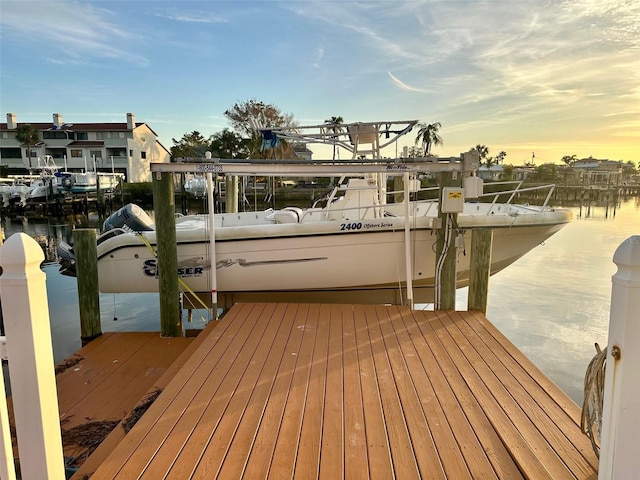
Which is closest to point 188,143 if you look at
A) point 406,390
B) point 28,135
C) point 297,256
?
point 28,135

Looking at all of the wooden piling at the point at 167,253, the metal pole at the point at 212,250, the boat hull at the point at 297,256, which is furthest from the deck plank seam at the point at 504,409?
the wooden piling at the point at 167,253

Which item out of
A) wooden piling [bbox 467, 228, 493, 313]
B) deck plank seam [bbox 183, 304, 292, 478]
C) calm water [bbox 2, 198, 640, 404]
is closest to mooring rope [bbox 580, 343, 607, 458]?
deck plank seam [bbox 183, 304, 292, 478]

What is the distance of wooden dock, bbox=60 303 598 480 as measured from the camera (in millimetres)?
1875

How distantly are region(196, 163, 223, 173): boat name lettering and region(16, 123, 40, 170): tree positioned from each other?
156 ft

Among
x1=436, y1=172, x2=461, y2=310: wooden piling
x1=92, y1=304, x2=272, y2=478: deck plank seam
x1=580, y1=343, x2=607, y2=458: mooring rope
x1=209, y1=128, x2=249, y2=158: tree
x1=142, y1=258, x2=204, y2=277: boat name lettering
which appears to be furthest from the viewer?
x1=209, y1=128, x2=249, y2=158: tree

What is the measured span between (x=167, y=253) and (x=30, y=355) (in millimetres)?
3368

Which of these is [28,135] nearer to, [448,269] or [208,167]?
[208,167]

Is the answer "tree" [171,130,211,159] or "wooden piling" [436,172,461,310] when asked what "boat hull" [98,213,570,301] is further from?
"tree" [171,130,211,159]

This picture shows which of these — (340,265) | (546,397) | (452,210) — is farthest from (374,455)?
(340,265)

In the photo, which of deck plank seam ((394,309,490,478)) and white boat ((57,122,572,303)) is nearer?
deck plank seam ((394,309,490,478))

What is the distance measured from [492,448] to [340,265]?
3455 mm

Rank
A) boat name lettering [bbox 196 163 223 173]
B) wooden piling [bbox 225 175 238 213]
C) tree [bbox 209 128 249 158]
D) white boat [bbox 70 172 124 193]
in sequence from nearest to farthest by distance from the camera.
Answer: boat name lettering [bbox 196 163 223 173] < wooden piling [bbox 225 175 238 213] < white boat [bbox 70 172 124 193] < tree [bbox 209 128 249 158]

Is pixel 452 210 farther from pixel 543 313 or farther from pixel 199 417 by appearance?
pixel 543 313

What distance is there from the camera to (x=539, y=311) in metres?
7.54
